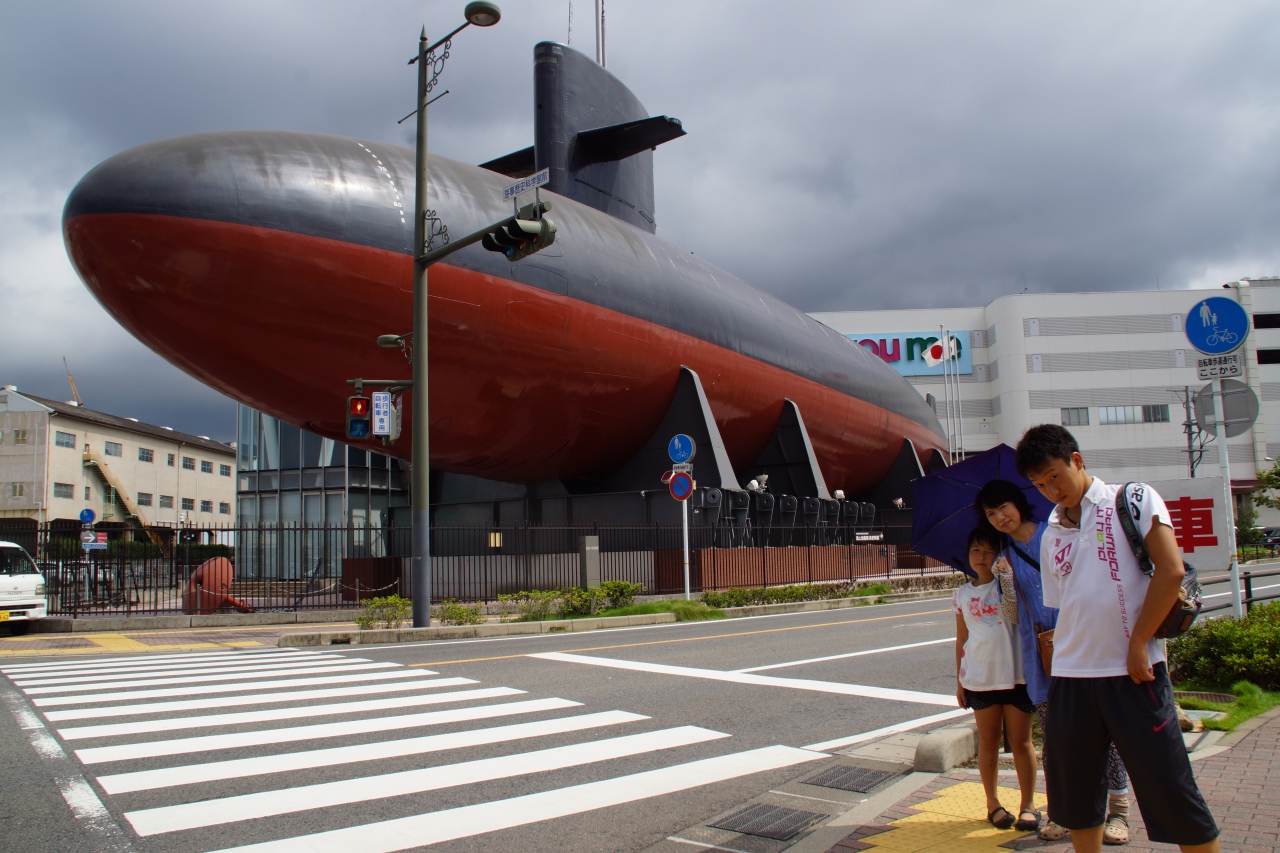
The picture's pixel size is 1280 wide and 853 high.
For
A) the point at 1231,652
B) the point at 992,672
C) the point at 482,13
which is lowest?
the point at 1231,652

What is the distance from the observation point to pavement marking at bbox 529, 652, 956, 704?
8070 mm

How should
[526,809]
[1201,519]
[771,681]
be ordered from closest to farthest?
[526,809]
[1201,519]
[771,681]

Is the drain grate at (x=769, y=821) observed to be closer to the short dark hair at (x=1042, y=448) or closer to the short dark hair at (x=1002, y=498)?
the short dark hair at (x=1002, y=498)

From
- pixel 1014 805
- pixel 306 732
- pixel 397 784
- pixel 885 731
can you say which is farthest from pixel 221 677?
pixel 1014 805

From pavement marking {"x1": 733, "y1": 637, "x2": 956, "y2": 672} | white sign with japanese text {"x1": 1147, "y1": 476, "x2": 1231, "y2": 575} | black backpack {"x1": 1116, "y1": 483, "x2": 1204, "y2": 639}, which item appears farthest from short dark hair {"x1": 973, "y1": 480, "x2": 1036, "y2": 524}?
pavement marking {"x1": 733, "y1": 637, "x2": 956, "y2": 672}

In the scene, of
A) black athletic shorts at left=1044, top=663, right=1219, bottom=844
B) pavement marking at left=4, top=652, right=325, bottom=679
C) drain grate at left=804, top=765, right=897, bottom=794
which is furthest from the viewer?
pavement marking at left=4, top=652, right=325, bottom=679

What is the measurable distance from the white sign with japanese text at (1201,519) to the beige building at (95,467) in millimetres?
56645

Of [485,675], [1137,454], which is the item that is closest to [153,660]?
[485,675]

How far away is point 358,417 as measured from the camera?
46.6 ft

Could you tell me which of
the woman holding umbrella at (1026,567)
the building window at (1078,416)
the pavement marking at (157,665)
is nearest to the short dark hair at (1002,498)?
the woman holding umbrella at (1026,567)

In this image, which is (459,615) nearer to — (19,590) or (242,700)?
(242,700)

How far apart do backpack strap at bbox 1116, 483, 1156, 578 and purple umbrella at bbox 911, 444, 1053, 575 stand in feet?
4.30

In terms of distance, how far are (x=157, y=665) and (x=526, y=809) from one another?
320 inches

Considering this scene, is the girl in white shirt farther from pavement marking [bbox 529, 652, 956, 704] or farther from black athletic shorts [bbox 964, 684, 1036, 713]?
pavement marking [bbox 529, 652, 956, 704]
